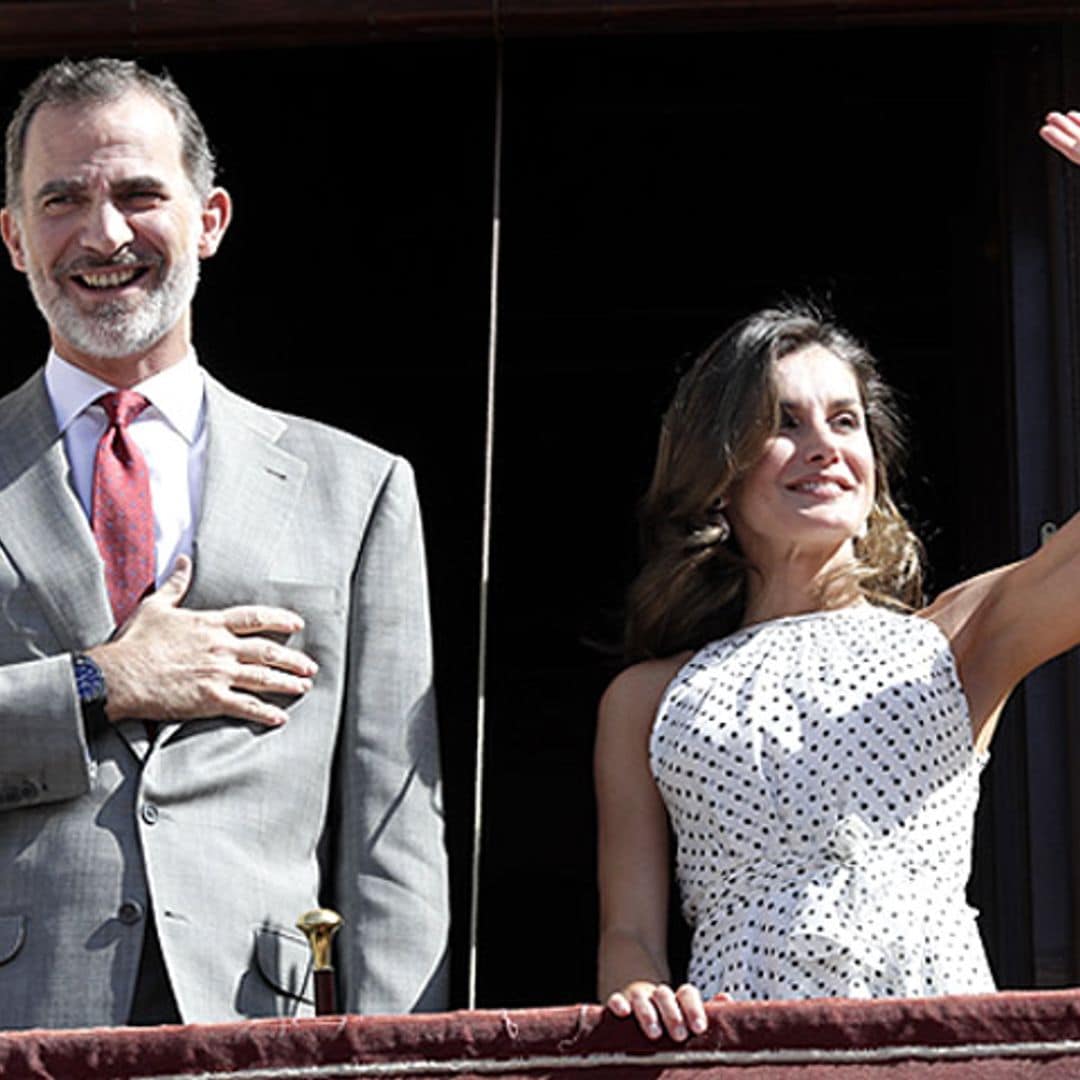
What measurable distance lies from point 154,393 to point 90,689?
40 centimetres

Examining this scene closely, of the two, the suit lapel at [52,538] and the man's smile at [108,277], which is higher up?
the man's smile at [108,277]

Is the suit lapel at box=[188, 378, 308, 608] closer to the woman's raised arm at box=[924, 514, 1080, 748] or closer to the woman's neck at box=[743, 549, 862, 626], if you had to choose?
the woman's neck at box=[743, 549, 862, 626]

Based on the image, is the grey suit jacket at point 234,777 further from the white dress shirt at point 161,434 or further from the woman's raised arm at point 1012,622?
the woman's raised arm at point 1012,622

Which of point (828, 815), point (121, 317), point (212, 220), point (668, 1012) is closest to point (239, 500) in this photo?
point (121, 317)

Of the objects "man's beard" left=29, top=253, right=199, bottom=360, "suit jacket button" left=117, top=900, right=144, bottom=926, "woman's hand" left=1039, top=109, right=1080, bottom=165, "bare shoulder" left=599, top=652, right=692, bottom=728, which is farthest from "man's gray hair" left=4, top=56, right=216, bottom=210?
"woman's hand" left=1039, top=109, right=1080, bottom=165

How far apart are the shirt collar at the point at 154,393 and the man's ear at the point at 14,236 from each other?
15 centimetres

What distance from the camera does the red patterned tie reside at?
3.35 meters

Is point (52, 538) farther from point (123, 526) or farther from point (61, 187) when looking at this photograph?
point (61, 187)

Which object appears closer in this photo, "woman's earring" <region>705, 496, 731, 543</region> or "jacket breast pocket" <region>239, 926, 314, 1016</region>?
"jacket breast pocket" <region>239, 926, 314, 1016</region>

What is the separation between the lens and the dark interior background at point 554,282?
478cm

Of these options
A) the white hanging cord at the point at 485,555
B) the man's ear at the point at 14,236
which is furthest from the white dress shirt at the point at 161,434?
the white hanging cord at the point at 485,555

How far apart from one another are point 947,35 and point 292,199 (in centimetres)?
115

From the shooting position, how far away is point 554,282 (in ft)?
16.9

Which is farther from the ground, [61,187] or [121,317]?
[61,187]
